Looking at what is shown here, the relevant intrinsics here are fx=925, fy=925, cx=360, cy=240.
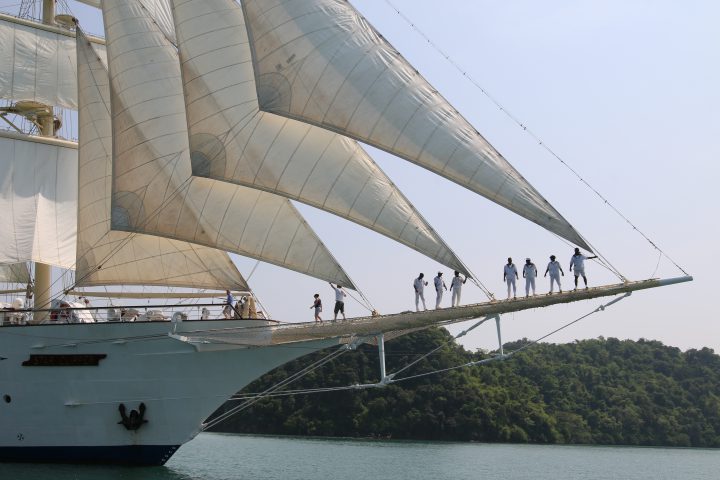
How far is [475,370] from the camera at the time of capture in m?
83.6

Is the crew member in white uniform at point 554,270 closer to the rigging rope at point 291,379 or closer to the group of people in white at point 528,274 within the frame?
the group of people in white at point 528,274

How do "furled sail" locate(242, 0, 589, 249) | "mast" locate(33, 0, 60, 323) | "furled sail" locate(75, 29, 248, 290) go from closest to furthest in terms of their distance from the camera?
"furled sail" locate(242, 0, 589, 249)
"furled sail" locate(75, 29, 248, 290)
"mast" locate(33, 0, 60, 323)

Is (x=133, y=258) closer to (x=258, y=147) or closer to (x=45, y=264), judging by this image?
(x=45, y=264)

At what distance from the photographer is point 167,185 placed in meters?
29.4

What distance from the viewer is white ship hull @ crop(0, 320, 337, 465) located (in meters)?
28.9

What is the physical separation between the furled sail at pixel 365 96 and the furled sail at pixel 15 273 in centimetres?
1758

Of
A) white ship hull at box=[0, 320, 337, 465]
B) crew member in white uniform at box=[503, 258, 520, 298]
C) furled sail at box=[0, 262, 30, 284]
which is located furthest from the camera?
furled sail at box=[0, 262, 30, 284]

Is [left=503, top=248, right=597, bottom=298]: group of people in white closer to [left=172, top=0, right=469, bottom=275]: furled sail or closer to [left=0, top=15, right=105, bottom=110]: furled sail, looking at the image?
[left=172, top=0, right=469, bottom=275]: furled sail

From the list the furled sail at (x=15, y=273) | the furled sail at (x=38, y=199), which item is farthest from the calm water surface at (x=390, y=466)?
the furled sail at (x=15, y=273)

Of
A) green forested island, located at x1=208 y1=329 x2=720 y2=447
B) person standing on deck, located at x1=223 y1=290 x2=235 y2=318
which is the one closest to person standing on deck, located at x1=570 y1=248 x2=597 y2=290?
person standing on deck, located at x1=223 y1=290 x2=235 y2=318

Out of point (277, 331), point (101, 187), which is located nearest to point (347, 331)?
point (277, 331)

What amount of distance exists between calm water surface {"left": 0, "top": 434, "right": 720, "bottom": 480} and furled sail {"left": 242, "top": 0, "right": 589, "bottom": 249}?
12.1m

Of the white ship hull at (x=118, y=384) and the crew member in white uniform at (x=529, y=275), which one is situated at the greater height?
the crew member in white uniform at (x=529, y=275)

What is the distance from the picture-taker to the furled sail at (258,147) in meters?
24.3
